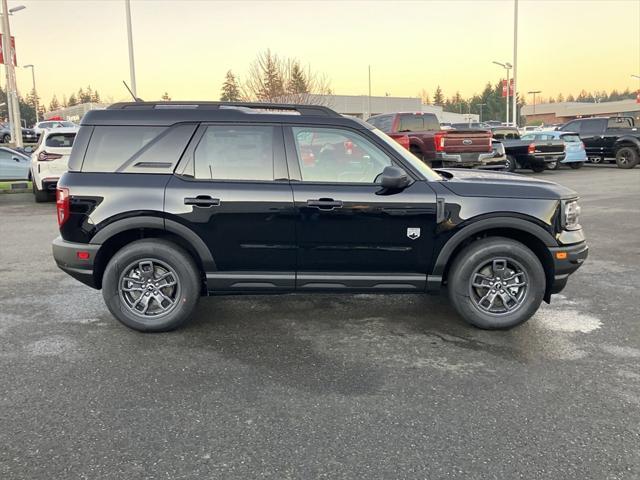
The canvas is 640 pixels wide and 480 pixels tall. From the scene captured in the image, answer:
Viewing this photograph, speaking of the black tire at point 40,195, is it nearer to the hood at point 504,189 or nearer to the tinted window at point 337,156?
the tinted window at point 337,156

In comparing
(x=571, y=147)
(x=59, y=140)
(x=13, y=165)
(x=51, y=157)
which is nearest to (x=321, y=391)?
(x=51, y=157)

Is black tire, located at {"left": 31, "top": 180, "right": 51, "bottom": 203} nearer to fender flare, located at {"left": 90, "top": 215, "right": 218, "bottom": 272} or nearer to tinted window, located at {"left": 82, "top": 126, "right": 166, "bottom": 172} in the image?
tinted window, located at {"left": 82, "top": 126, "right": 166, "bottom": 172}

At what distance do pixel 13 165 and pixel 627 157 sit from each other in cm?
2206

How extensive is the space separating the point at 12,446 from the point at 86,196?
2.15m

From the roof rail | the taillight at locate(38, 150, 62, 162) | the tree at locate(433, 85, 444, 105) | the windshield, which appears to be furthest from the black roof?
the tree at locate(433, 85, 444, 105)

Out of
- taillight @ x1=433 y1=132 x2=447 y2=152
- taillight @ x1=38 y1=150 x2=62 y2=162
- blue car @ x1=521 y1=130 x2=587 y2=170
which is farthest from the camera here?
blue car @ x1=521 y1=130 x2=587 y2=170

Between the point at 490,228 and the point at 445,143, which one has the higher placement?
the point at 445,143

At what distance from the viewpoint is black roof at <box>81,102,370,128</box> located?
179 inches

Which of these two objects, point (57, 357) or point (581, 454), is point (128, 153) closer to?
point (57, 357)

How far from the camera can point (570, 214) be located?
4617mm

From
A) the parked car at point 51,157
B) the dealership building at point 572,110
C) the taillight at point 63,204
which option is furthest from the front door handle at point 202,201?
the dealership building at point 572,110

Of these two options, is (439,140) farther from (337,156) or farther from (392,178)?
(392,178)

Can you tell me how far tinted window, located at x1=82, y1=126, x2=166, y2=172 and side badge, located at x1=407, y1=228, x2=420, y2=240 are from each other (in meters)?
2.22

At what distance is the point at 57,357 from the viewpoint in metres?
4.11
